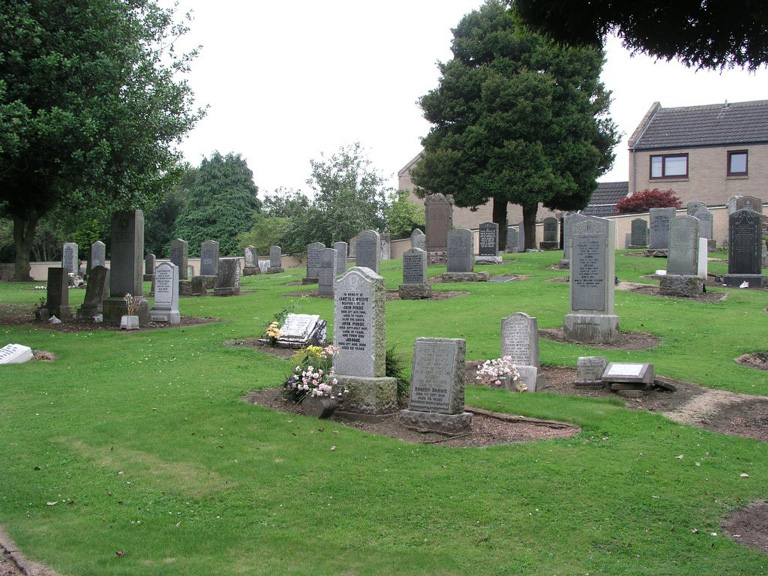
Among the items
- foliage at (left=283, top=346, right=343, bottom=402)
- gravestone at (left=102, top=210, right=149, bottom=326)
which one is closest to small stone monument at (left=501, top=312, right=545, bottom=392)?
foliage at (left=283, top=346, right=343, bottom=402)

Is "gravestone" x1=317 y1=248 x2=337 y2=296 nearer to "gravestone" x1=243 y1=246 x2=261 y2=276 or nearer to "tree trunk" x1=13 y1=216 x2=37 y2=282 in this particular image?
"gravestone" x1=243 y1=246 x2=261 y2=276

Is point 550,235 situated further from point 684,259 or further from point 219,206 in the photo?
point 219,206

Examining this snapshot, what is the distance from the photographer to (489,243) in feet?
104

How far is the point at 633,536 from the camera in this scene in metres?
6.07

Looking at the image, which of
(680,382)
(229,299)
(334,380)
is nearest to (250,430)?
(334,380)

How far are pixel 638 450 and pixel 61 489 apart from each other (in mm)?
5992

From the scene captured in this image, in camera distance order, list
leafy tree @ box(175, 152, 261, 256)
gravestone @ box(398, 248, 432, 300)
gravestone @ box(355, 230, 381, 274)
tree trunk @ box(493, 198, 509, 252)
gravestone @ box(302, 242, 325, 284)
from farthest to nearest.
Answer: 1. leafy tree @ box(175, 152, 261, 256)
2. tree trunk @ box(493, 198, 509, 252)
3. gravestone @ box(302, 242, 325, 284)
4. gravestone @ box(355, 230, 381, 274)
5. gravestone @ box(398, 248, 432, 300)

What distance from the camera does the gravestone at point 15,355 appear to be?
13.4m

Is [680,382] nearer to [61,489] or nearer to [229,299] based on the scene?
[61,489]

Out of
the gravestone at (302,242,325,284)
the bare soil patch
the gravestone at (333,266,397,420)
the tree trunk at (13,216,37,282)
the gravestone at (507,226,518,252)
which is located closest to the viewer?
the gravestone at (333,266,397,420)

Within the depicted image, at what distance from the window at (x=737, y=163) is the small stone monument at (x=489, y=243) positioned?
2380cm

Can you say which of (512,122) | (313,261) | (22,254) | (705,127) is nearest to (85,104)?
(313,261)

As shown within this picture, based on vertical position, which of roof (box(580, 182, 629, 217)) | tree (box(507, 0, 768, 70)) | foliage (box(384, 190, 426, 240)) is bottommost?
tree (box(507, 0, 768, 70))

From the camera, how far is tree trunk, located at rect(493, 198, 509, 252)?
36394mm
